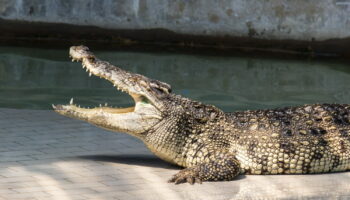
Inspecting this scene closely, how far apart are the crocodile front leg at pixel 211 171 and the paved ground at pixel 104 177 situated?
2.5 inches

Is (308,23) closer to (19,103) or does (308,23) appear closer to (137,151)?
(19,103)

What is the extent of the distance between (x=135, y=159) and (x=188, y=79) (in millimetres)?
4676

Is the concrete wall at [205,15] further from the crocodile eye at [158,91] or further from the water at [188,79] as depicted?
the crocodile eye at [158,91]

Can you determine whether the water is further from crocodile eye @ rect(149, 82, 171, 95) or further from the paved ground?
crocodile eye @ rect(149, 82, 171, 95)

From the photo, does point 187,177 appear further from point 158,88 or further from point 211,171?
point 158,88

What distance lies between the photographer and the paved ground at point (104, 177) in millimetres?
5137

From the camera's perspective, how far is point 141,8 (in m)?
13.2

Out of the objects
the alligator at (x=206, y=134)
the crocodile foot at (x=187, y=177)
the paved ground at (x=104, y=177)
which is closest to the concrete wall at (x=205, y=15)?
the paved ground at (x=104, y=177)

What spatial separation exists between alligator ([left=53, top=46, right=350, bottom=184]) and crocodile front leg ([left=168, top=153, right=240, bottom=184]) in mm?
39

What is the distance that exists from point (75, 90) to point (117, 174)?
417 centimetres

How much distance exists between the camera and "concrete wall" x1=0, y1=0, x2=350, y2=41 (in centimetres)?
1298

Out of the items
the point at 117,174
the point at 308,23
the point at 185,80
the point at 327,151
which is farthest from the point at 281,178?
the point at 308,23

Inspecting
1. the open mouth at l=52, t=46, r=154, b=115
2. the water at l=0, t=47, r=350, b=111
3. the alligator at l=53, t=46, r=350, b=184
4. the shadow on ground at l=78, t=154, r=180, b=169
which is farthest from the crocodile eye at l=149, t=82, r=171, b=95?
the water at l=0, t=47, r=350, b=111

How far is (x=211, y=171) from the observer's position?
5.57 m
